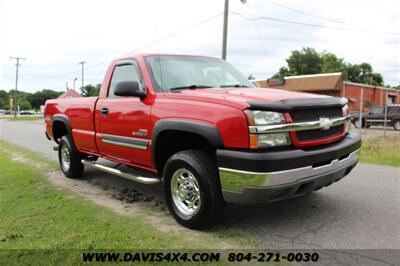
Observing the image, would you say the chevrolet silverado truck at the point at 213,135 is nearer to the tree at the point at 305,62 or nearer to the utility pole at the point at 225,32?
the utility pole at the point at 225,32

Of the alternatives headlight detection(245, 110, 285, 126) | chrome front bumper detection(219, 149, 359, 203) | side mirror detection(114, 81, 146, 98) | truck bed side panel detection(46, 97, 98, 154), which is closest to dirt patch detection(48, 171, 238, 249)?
chrome front bumper detection(219, 149, 359, 203)

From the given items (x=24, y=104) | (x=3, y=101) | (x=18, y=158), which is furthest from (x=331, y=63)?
(x=3, y=101)

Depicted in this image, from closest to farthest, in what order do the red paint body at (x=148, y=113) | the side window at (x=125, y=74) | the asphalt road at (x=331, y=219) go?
the red paint body at (x=148, y=113)
the asphalt road at (x=331, y=219)
the side window at (x=125, y=74)

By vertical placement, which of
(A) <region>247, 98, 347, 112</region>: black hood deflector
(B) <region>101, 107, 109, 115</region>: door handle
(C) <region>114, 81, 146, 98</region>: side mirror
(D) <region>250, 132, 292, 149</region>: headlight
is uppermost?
(C) <region>114, 81, 146, 98</region>: side mirror

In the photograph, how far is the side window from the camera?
5.16 meters

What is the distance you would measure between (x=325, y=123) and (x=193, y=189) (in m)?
1.56

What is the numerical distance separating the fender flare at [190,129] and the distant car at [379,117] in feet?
78.3

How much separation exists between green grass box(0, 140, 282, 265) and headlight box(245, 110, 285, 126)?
1188 mm

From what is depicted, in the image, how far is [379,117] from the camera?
2641cm

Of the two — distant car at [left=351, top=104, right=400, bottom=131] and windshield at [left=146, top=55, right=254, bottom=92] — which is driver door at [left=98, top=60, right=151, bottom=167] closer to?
windshield at [left=146, top=55, right=254, bottom=92]

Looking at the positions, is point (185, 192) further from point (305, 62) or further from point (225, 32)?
point (305, 62)

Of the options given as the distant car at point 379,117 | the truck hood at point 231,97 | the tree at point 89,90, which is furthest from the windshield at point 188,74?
the distant car at point 379,117

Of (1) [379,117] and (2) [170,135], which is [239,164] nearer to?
(2) [170,135]

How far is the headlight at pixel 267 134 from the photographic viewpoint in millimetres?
3574
